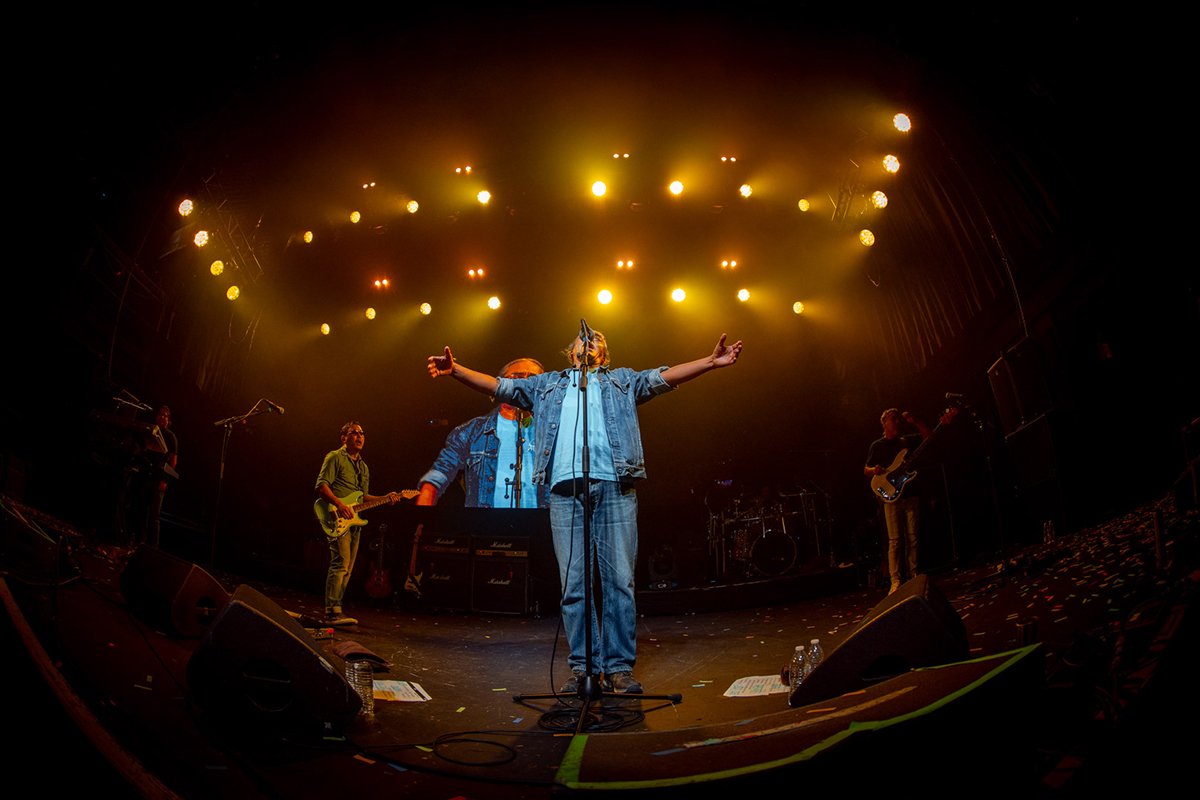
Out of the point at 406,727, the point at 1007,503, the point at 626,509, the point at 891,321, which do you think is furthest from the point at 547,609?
the point at 891,321

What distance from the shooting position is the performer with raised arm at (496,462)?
27.7ft

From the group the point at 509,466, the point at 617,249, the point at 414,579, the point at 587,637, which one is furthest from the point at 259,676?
the point at 617,249

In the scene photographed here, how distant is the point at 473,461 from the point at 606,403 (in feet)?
18.4

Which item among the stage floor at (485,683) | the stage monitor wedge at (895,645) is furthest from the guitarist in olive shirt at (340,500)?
the stage monitor wedge at (895,645)

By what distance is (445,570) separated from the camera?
7125 mm

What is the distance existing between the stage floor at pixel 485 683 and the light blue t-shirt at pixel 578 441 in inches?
45.5

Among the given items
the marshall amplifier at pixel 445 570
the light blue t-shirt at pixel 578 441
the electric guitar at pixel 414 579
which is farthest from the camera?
the electric guitar at pixel 414 579

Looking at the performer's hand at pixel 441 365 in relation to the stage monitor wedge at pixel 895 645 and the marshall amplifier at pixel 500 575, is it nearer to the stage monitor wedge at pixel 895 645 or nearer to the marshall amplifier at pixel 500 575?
the stage monitor wedge at pixel 895 645

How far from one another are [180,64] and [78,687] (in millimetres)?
6283

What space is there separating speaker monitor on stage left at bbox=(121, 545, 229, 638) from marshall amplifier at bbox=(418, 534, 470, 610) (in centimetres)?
361

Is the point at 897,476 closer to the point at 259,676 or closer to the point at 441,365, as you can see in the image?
the point at 441,365

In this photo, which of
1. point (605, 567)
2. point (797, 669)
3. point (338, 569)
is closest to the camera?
point (797, 669)

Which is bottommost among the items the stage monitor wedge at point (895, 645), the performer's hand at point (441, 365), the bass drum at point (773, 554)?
the stage monitor wedge at point (895, 645)

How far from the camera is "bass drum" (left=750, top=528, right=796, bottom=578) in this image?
29.0 feet
